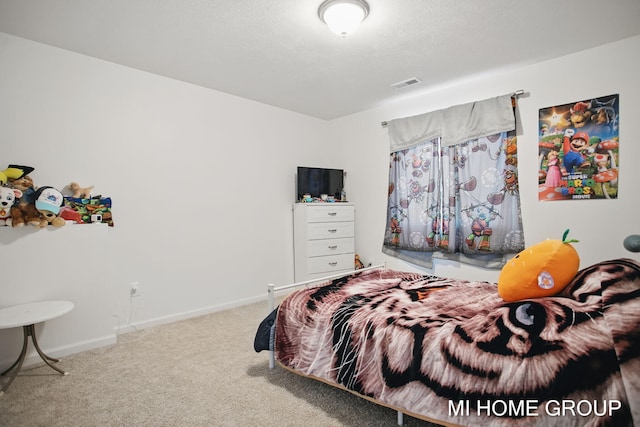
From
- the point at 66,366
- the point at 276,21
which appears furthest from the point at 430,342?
the point at 66,366

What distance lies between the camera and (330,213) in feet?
13.9

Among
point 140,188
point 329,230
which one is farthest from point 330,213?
point 140,188

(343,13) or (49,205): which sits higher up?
(343,13)

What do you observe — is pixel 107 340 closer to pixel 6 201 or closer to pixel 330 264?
pixel 6 201

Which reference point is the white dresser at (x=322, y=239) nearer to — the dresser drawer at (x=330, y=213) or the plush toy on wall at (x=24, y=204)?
the dresser drawer at (x=330, y=213)

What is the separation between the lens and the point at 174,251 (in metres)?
3.32

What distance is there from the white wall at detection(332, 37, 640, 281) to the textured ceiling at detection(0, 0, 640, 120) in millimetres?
143

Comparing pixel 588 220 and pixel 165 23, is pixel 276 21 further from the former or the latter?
pixel 588 220

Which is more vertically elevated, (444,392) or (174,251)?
(174,251)

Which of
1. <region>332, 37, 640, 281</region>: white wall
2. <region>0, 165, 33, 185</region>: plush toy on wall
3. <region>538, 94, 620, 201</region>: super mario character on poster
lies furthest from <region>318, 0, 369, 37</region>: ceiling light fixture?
<region>0, 165, 33, 185</region>: plush toy on wall

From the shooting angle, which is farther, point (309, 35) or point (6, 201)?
point (309, 35)

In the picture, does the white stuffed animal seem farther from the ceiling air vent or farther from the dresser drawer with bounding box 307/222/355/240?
the ceiling air vent

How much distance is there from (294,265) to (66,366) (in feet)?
8.41

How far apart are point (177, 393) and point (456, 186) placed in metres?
3.15
